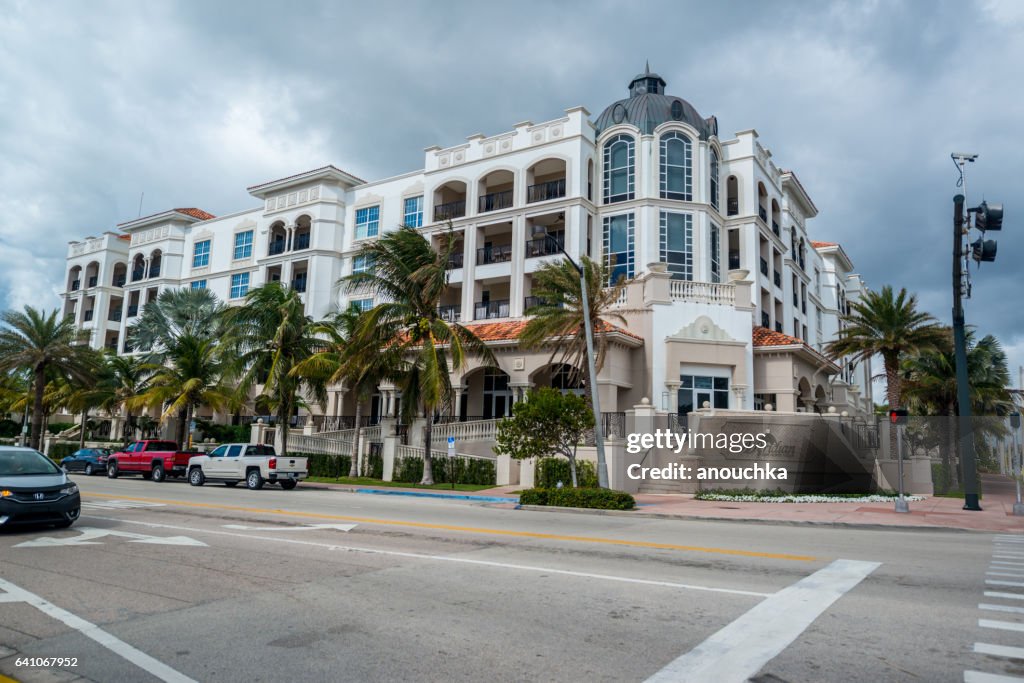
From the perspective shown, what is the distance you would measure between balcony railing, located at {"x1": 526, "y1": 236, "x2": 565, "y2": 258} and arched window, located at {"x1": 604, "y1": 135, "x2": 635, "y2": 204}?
3.77 m

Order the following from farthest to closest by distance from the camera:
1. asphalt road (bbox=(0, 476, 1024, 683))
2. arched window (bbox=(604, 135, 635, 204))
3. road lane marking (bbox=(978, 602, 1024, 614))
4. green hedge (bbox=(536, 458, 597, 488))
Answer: arched window (bbox=(604, 135, 635, 204)), green hedge (bbox=(536, 458, 597, 488)), road lane marking (bbox=(978, 602, 1024, 614)), asphalt road (bbox=(0, 476, 1024, 683))

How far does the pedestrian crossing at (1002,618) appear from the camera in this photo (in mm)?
5000

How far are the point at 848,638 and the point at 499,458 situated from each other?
20.9 m

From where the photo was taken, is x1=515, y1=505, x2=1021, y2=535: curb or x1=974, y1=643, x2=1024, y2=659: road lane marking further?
x1=515, y1=505, x2=1021, y2=535: curb

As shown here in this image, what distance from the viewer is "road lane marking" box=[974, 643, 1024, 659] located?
17.8ft

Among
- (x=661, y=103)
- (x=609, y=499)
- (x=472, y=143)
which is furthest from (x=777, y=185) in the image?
(x=609, y=499)

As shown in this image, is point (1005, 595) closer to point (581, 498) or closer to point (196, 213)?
point (581, 498)

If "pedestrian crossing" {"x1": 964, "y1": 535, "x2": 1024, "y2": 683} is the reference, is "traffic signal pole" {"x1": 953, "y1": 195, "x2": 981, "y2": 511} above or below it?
above

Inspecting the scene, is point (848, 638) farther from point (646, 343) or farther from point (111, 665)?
point (646, 343)

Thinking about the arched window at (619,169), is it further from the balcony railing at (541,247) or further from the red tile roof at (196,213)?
the red tile roof at (196,213)

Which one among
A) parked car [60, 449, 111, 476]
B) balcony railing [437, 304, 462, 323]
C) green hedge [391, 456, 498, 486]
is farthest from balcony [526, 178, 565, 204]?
parked car [60, 449, 111, 476]

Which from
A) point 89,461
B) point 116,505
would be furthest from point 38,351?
point 116,505

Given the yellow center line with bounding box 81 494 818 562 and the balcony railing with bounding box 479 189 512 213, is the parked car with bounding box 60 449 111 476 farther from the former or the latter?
the balcony railing with bounding box 479 189 512 213

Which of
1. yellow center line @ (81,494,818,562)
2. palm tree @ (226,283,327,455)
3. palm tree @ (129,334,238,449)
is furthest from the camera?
palm tree @ (129,334,238,449)
